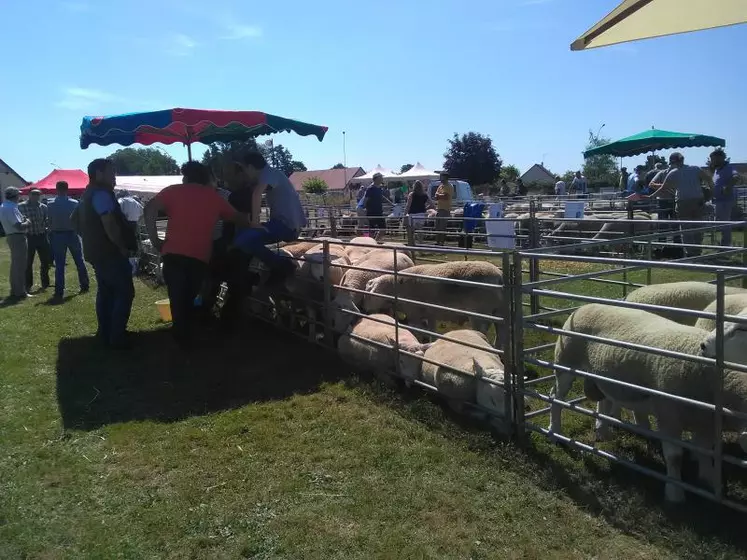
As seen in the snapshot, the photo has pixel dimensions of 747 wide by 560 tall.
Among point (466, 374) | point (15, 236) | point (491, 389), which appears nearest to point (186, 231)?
point (466, 374)

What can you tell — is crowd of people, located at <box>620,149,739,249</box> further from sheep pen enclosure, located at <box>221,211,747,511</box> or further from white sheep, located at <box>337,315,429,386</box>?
white sheep, located at <box>337,315,429,386</box>

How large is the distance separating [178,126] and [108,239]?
2.98m

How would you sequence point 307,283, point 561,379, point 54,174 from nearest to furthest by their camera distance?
1. point 561,379
2. point 307,283
3. point 54,174

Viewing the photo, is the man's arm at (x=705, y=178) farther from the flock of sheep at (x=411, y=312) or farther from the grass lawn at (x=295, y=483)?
the grass lawn at (x=295, y=483)

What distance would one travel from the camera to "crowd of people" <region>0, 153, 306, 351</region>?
6352 millimetres

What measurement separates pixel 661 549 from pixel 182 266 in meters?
5.00

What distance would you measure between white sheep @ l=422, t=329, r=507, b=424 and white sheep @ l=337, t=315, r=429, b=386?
0.16m

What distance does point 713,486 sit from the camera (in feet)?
10.8

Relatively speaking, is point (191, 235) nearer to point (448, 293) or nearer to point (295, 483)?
point (448, 293)

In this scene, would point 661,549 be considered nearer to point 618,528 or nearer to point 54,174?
point 618,528

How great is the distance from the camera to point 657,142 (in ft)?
62.4

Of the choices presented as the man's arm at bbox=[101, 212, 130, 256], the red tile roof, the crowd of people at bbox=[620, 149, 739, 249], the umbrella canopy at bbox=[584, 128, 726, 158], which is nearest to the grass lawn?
the man's arm at bbox=[101, 212, 130, 256]

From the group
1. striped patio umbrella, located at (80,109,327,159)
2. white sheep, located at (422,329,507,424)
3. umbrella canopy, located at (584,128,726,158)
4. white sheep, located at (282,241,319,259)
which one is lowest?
white sheep, located at (422,329,507,424)

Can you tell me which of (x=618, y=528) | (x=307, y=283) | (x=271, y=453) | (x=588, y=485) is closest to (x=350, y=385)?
(x=271, y=453)
